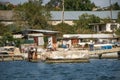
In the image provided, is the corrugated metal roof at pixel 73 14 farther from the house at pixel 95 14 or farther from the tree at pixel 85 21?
the tree at pixel 85 21

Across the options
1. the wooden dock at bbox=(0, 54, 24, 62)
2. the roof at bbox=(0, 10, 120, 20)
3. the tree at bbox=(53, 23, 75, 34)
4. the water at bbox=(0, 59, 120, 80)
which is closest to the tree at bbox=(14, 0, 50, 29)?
the tree at bbox=(53, 23, 75, 34)

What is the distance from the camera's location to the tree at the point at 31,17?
48500mm

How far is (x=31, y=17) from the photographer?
48625mm

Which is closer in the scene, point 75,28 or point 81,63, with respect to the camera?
point 81,63

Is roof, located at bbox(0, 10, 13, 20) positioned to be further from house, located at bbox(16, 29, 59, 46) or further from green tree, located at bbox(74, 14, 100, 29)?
house, located at bbox(16, 29, 59, 46)

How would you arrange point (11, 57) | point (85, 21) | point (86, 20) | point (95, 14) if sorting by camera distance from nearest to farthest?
point (11, 57)
point (85, 21)
point (86, 20)
point (95, 14)

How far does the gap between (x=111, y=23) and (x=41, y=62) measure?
66.5 feet

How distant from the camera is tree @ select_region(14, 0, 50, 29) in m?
48.5

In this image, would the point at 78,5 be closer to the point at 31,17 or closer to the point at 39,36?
the point at 31,17

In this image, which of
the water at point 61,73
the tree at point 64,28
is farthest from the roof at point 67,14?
the water at point 61,73

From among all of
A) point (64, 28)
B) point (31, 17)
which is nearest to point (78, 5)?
point (64, 28)

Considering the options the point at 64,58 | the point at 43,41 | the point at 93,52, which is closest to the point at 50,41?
the point at 43,41

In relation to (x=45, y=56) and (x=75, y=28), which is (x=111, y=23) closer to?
(x=75, y=28)

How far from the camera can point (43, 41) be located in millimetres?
43000
